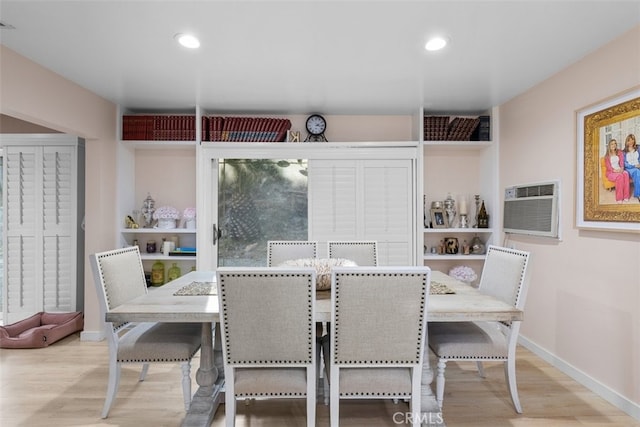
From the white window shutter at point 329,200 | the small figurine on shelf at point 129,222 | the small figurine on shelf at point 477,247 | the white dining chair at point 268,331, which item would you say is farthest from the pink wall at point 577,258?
the small figurine on shelf at point 129,222

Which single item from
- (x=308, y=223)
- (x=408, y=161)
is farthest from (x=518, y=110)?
(x=308, y=223)

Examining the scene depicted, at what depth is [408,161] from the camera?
3.94 m

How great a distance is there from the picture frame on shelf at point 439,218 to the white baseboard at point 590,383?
1.39 m

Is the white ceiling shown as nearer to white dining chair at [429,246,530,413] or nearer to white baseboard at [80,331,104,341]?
white dining chair at [429,246,530,413]

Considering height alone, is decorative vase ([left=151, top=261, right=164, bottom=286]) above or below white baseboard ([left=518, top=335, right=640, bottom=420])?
above

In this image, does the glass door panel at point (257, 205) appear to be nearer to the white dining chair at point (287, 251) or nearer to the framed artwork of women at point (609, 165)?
the white dining chair at point (287, 251)

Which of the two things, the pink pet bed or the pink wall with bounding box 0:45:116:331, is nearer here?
the pink wall with bounding box 0:45:116:331

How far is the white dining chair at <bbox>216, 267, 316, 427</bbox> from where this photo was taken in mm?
1688

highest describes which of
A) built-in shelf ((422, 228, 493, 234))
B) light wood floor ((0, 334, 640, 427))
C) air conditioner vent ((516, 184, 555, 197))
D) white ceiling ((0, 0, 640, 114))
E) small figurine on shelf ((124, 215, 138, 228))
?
white ceiling ((0, 0, 640, 114))

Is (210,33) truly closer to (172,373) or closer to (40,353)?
→ (172,373)

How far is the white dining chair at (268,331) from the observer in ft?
5.54

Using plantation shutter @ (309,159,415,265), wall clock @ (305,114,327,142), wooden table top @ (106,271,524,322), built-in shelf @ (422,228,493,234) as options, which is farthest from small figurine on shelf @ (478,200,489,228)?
wooden table top @ (106,271,524,322)

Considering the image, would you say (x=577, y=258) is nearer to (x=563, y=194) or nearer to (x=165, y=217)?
(x=563, y=194)

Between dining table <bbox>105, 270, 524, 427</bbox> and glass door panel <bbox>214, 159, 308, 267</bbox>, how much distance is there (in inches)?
62.6
